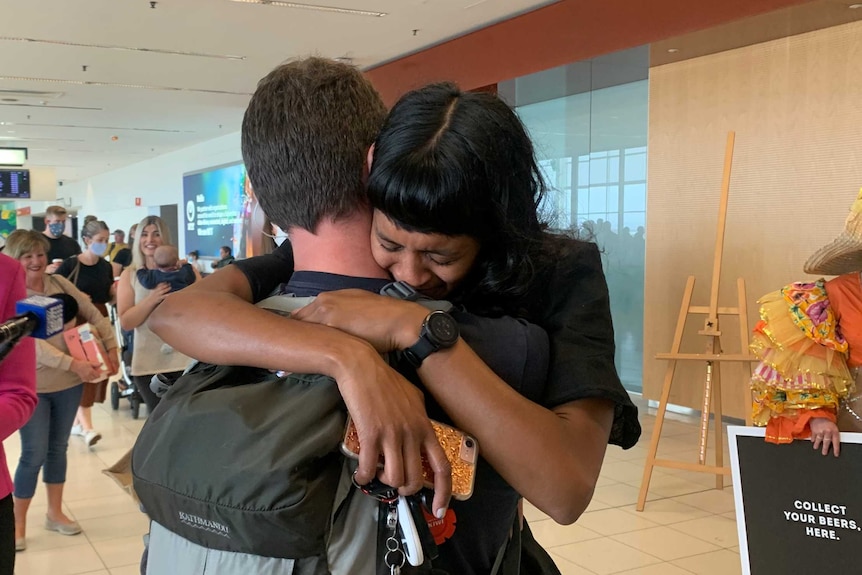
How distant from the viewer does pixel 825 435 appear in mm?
2428

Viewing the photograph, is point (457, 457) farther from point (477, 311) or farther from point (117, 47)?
point (117, 47)

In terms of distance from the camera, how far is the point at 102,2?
7.02m

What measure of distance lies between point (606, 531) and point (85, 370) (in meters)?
2.86

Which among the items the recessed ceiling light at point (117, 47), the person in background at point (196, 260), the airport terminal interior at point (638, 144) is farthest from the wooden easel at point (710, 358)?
the person in background at point (196, 260)

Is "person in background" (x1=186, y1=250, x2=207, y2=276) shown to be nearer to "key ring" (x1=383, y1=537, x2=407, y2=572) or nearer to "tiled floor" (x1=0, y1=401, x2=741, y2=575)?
"tiled floor" (x1=0, y1=401, x2=741, y2=575)

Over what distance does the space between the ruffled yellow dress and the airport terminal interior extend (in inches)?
60.8

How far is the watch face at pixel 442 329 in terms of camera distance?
0.89 metres

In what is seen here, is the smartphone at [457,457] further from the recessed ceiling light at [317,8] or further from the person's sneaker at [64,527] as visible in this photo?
the recessed ceiling light at [317,8]

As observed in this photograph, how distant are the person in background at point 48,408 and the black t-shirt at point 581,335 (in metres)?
3.58

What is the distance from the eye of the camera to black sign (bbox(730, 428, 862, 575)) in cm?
237

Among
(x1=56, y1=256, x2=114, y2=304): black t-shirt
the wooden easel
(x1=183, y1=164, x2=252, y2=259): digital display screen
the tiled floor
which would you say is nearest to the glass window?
the tiled floor

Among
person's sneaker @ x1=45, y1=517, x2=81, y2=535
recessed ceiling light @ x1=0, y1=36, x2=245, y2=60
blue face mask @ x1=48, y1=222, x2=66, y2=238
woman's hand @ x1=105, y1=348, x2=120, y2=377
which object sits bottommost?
person's sneaker @ x1=45, y1=517, x2=81, y2=535

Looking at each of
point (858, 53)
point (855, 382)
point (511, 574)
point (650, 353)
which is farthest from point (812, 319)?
point (650, 353)

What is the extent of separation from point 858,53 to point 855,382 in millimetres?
3954
